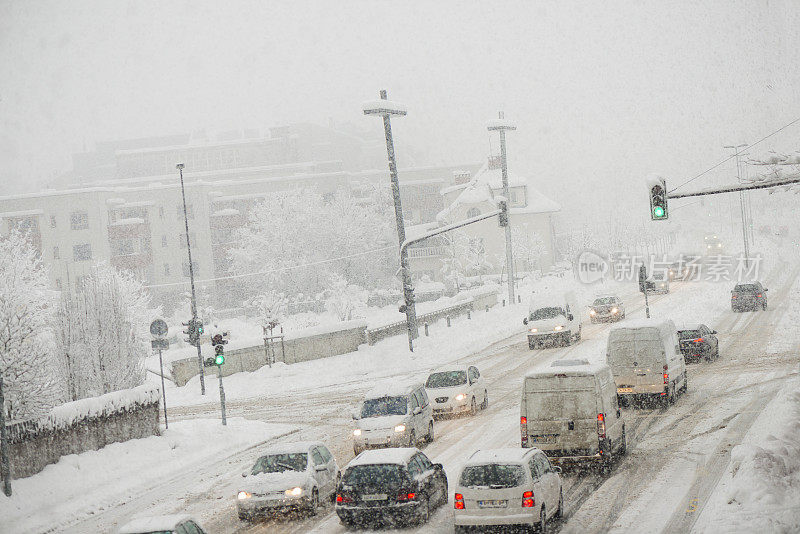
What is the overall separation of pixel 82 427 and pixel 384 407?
8.27 meters

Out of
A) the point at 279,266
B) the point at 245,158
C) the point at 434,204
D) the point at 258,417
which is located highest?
the point at 245,158

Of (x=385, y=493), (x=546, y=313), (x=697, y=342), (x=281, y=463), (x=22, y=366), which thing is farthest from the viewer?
(x=546, y=313)

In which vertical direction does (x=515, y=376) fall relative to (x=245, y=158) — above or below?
below

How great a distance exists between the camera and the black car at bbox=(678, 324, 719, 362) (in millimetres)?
30203

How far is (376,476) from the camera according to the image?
13.6 meters

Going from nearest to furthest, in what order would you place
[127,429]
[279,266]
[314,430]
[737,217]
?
[127,429] → [314,430] → [279,266] → [737,217]

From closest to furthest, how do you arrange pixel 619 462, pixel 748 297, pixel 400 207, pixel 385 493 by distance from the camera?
pixel 385 493
pixel 619 462
pixel 400 207
pixel 748 297

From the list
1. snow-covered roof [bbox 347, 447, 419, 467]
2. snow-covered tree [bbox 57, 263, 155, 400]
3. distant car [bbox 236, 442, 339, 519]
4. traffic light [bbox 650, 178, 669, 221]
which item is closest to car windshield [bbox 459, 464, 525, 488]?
snow-covered roof [bbox 347, 447, 419, 467]

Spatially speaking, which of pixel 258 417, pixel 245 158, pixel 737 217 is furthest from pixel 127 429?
pixel 737 217

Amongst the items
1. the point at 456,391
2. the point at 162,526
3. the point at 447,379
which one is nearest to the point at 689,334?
the point at 447,379

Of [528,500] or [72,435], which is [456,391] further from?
[528,500]

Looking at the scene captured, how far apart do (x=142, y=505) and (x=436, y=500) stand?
751 cm

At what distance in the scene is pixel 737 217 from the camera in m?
183

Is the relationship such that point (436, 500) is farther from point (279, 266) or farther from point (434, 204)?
point (434, 204)
